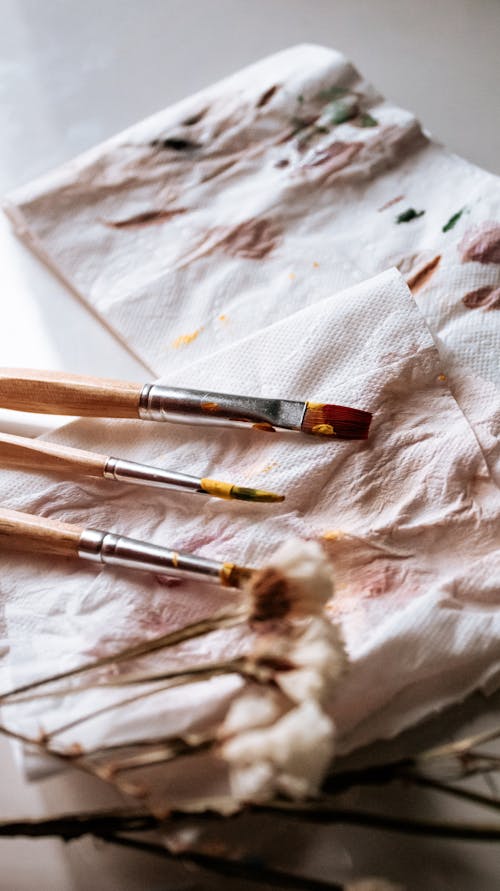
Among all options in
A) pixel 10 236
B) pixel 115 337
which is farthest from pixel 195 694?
pixel 10 236

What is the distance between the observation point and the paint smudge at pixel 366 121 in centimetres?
75

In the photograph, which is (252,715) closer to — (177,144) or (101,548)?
(101,548)

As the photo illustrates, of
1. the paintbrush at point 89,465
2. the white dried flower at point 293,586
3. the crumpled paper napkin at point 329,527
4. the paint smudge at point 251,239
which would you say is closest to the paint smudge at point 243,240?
the paint smudge at point 251,239

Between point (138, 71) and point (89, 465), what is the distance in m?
0.48

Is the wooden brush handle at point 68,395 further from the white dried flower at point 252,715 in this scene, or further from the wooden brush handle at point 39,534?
the white dried flower at point 252,715

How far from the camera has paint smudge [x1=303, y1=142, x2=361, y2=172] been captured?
720mm

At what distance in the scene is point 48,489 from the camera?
55 cm

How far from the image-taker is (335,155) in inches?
28.6

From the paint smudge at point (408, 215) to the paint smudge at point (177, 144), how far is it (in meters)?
0.19

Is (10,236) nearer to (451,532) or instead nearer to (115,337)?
(115,337)

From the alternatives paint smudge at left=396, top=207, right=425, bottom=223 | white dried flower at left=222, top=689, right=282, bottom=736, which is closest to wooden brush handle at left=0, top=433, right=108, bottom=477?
white dried flower at left=222, top=689, right=282, bottom=736

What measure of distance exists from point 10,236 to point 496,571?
0.47 m

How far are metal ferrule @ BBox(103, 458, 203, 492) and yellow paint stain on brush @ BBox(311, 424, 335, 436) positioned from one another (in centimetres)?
8

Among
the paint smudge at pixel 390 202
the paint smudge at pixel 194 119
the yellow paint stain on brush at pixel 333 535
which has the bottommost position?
the yellow paint stain on brush at pixel 333 535
